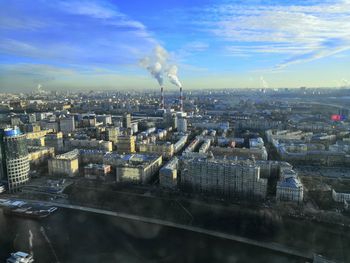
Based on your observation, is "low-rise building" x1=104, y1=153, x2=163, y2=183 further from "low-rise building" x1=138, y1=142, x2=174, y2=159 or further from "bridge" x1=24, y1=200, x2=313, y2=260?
"bridge" x1=24, y1=200, x2=313, y2=260

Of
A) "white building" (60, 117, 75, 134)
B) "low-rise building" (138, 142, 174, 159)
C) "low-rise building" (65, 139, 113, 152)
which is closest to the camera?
"low-rise building" (138, 142, 174, 159)

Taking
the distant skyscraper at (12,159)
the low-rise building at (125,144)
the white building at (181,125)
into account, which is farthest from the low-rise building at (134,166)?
the white building at (181,125)

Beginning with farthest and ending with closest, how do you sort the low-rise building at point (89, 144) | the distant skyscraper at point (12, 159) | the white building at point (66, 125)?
the white building at point (66, 125)
the low-rise building at point (89, 144)
the distant skyscraper at point (12, 159)

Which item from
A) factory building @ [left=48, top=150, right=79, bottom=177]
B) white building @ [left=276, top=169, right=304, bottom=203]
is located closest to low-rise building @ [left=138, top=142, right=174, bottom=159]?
factory building @ [left=48, top=150, right=79, bottom=177]

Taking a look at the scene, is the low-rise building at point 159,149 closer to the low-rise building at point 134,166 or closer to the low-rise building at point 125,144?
the low-rise building at point 125,144

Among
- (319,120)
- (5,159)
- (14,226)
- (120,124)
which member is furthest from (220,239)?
(319,120)

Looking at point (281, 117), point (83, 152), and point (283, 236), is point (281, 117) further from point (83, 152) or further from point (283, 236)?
point (283, 236)
